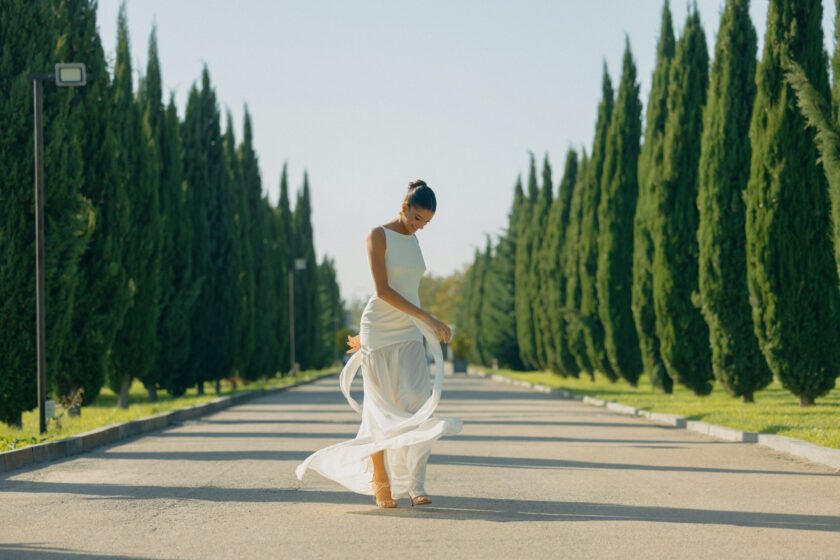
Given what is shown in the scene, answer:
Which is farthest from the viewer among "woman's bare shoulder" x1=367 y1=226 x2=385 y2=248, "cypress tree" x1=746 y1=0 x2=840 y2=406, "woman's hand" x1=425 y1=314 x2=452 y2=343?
"cypress tree" x1=746 y1=0 x2=840 y2=406

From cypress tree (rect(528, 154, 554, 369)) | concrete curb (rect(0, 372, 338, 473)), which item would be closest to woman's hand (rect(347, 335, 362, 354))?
concrete curb (rect(0, 372, 338, 473))

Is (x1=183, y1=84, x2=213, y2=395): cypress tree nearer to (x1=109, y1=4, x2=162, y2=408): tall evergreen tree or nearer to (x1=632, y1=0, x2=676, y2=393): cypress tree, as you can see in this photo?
(x1=109, y1=4, x2=162, y2=408): tall evergreen tree

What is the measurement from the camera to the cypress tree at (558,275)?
48.2m

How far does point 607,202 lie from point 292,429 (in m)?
19.9

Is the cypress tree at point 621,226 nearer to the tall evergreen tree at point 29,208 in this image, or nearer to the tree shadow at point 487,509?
Result: the tall evergreen tree at point 29,208

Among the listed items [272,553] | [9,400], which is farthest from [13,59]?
[272,553]

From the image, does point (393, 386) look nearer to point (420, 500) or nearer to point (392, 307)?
point (392, 307)

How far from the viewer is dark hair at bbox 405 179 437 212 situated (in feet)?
30.0

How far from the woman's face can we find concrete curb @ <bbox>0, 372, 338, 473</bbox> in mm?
5787

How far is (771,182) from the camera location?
882 inches

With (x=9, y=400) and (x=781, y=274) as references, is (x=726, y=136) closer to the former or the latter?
(x=781, y=274)

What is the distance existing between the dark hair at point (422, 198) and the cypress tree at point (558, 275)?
3793cm

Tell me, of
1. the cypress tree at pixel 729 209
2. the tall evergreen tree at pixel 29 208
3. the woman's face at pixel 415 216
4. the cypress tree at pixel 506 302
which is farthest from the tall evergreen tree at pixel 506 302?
the woman's face at pixel 415 216

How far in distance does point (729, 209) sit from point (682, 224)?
11.2ft
